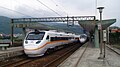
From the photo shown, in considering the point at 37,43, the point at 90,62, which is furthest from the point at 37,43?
the point at 90,62

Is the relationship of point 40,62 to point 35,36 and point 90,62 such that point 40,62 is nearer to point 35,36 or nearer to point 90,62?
point 35,36

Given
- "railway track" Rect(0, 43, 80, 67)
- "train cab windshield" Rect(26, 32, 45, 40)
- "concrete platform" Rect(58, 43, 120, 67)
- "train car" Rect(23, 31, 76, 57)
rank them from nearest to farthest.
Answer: "concrete platform" Rect(58, 43, 120, 67), "railway track" Rect(0, 43, 80, 67), "train car" Rect(23, 31, 76, 57), "train cab windshield" Rect(26, 32, 45, 40)

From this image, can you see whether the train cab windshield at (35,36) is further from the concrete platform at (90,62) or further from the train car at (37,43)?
the concrete platform at (90,62)

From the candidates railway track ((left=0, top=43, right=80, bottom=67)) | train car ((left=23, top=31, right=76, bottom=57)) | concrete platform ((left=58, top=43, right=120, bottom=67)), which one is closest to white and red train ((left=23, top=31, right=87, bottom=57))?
train car ((left=23, top=31, right=76, bottom=57))

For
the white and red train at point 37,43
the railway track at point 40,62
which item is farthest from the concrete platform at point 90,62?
the white and red train at point 37,43

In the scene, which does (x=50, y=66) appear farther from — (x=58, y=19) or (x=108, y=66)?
(x=58, y=19)

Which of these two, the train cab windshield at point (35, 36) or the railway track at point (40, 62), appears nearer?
the railway track at point (40, 62)

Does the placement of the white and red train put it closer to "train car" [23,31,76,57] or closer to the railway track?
"train car" [23,31,76,57]

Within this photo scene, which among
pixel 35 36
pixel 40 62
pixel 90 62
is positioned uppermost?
pixel 35 36

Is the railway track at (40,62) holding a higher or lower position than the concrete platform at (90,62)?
lower

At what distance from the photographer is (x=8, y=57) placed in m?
21.0

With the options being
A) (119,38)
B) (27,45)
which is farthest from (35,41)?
(119,38)

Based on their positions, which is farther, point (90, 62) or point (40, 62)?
point (40, 62)

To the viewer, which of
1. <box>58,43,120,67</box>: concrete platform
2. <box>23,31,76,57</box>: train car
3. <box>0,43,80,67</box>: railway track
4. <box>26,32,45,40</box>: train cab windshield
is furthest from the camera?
<box>26,32,45,40</box>: train cab windshield
